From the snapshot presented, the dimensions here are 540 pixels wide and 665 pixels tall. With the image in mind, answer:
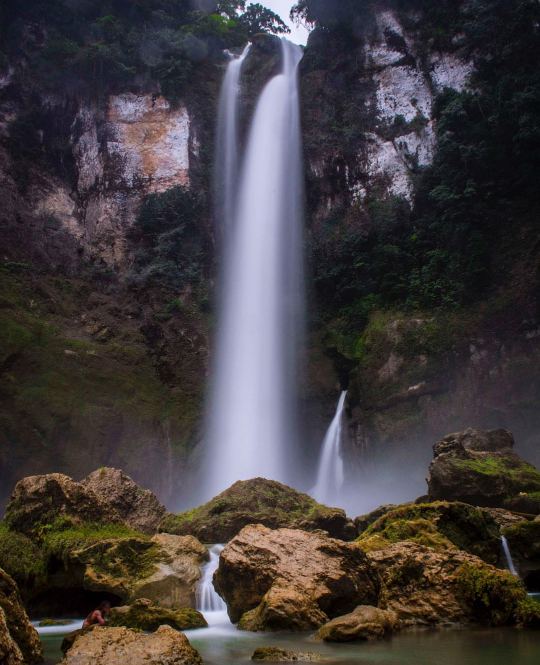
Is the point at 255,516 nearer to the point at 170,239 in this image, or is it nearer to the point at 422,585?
the point at 422,585

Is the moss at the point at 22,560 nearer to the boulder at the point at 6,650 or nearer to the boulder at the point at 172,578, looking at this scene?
the boulder at the point at 172,578

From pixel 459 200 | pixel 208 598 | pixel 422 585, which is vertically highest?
pixel 459 200

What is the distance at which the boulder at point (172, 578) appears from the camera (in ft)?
24.8

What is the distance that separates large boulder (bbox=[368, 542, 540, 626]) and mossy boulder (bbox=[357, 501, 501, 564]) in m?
0.76

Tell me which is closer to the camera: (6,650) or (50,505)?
(6,650)

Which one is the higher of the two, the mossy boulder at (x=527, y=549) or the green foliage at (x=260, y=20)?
the green foliage at (x=260, y=20)

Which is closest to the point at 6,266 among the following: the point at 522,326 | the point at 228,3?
the point at 522,326

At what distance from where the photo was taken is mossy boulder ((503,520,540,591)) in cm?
840

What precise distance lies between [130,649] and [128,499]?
286 inches

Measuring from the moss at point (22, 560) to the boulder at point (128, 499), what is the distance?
269 cm

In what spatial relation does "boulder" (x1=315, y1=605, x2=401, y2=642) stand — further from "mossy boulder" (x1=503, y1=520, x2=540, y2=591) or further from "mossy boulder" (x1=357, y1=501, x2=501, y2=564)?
"mossy boulder" (x1=503, y1=520, x2=540, y2=591)

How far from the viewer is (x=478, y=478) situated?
11.7 metres

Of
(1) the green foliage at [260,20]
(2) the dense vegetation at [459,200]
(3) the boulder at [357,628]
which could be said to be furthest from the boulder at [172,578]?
(1) the green foliage at [260,20]

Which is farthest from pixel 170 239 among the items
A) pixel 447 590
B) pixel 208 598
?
pixel 447 590
